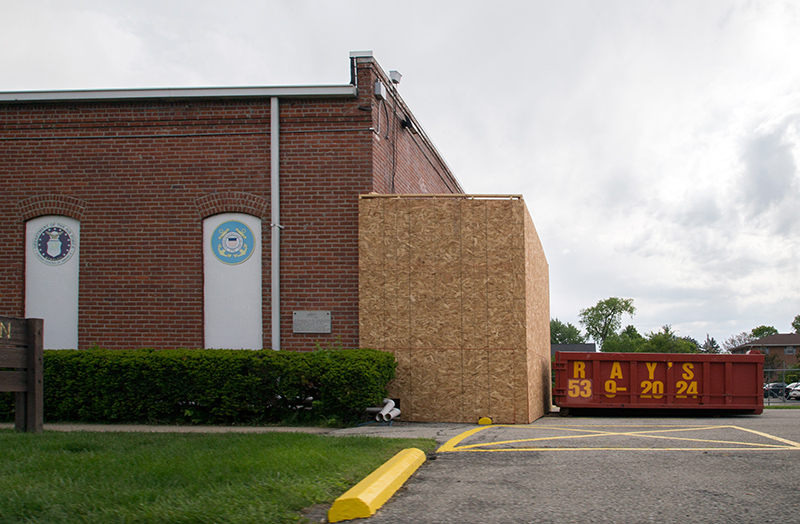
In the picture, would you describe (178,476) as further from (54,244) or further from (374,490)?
(54,244)

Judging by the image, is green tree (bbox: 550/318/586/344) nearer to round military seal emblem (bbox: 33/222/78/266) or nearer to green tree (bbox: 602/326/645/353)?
green tree (bbox: 602/326/645/353)

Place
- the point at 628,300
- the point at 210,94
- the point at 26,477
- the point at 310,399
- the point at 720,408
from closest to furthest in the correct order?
the point at 26,477 → the point at 310,399 → the point at 210,94 → the point at 720,408 → the point at 628,300

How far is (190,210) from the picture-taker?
533 inches

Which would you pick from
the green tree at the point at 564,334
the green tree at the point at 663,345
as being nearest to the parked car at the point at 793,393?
the green tree at the point at 663,345

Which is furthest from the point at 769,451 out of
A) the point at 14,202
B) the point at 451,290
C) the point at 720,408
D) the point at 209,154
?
the point at 14,202

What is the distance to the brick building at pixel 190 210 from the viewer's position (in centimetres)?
1321

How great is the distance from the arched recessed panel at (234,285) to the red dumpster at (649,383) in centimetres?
657

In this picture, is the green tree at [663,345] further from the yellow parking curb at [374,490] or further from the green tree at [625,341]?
the yellow parking curb at [374,490]

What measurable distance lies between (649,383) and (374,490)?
11.7 metres

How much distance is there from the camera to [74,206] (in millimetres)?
13758

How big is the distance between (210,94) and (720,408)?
12.4 m

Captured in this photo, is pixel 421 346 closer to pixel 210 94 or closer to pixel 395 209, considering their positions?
pixel 395 209

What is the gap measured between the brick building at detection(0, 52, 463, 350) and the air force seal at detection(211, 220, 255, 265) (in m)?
0.03

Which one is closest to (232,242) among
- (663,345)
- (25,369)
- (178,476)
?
(25,369)
